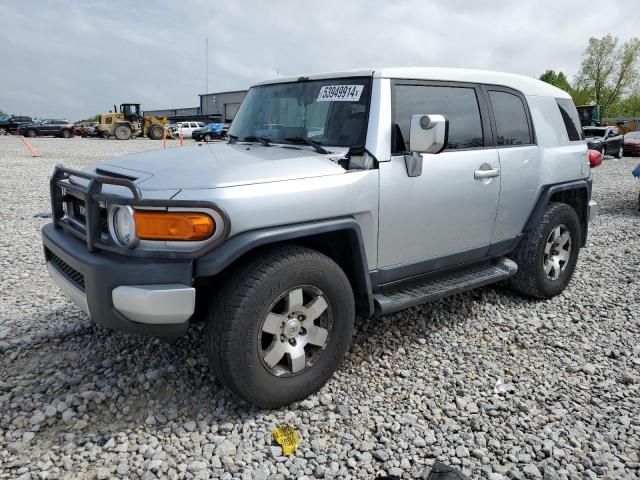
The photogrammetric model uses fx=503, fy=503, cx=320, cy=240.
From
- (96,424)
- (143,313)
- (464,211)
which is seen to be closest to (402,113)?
(464,211)

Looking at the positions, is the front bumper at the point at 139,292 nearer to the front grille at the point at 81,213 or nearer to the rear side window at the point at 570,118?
the front grille at the point at 81,213

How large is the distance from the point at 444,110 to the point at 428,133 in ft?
2.73

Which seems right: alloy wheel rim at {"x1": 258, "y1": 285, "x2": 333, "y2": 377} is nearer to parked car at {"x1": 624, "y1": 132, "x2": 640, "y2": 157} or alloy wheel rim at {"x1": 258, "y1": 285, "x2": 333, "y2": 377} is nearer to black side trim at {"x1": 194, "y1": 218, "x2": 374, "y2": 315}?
black side trim at {"x1": 194, "y1": 218, "x2": 374, "y2": 315}

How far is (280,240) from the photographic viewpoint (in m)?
2.66

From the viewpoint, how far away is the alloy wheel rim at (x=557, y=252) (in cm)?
452

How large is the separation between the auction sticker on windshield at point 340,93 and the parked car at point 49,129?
38848mm

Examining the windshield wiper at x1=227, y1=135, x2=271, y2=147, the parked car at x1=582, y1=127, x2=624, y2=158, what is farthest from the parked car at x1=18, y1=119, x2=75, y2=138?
the windshield wiper at x1=227, y1=135, x2=271, y2=147

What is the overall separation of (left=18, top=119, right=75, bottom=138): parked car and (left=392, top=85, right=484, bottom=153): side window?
128 feet

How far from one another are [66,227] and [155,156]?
0.70 metres

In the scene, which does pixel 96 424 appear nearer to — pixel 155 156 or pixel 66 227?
pixel 66 227

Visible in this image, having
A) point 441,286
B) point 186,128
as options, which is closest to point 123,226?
point 441,286

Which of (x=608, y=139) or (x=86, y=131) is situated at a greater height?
(x=86, y=131)

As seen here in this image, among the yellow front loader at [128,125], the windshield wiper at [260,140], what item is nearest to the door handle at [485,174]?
the windshield wiper at [260,140]

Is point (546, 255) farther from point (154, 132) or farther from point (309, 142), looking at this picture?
point (154, 132)
